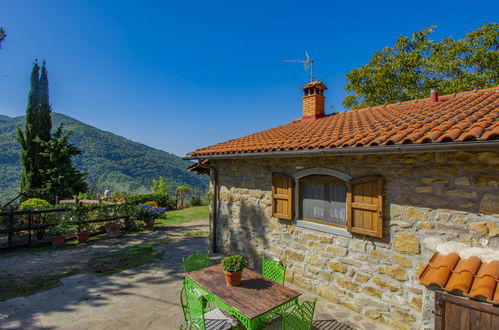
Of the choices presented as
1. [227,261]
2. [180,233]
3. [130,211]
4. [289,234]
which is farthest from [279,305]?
[130,211]

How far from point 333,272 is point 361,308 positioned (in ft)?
2.24

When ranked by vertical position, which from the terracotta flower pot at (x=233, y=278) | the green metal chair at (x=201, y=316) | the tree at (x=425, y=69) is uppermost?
the tree at (x=425, y=69)

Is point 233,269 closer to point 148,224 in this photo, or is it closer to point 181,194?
point 148,224

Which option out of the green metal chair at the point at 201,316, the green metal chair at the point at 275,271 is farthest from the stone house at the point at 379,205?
the green metal chair at the point at 201,316

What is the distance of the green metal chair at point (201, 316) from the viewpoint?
3038 millimetres

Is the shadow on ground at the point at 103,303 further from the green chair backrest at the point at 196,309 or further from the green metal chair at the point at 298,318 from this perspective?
the green metal chair at the point at 298,318

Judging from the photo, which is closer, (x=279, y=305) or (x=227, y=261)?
(x=279, y=305)

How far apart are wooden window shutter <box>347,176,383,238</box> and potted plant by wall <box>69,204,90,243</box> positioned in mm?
8691

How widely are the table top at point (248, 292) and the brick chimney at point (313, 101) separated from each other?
21.7 ft

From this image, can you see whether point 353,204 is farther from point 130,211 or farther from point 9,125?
point 9,125

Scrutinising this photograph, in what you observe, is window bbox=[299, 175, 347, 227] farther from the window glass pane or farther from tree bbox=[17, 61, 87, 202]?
tree bbox=[17, 61, 87, 202]

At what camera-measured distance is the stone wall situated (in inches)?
128

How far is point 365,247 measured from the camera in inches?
168

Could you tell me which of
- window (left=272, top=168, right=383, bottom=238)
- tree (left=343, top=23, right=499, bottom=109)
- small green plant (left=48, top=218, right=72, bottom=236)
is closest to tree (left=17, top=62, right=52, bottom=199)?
small green plant (left=48, top=218, right=72, bottom=236)
